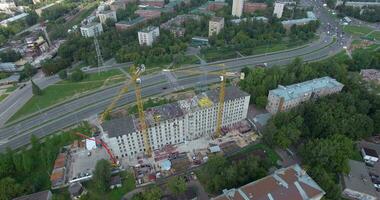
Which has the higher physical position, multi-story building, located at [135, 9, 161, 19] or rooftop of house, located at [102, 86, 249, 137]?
multi-story building, located at [135, 9, 161, 19]


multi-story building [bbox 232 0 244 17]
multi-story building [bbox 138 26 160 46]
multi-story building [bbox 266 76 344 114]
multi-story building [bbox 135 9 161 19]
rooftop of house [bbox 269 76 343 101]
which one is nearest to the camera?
multi-story building [bbox 266 76 344 114]

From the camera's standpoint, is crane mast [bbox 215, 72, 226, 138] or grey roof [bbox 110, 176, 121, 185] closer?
grey roof [bbox 110, 176, 121, 185]

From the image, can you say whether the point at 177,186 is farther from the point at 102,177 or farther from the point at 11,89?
the point at 11,89

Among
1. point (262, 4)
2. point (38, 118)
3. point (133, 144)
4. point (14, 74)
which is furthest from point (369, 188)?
point (262, 4)

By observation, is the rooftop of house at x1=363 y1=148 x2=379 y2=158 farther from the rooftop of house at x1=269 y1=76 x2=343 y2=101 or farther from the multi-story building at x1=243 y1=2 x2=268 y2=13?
the multi-story building at x1=243 y1=2 x2=268 y2=13

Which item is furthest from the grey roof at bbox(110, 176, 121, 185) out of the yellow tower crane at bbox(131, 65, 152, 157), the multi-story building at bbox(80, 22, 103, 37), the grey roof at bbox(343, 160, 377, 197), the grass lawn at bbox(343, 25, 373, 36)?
the grass lawn at bbox(343, 25, 373, 36)

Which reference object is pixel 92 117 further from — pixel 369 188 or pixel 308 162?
pixel 369 188
